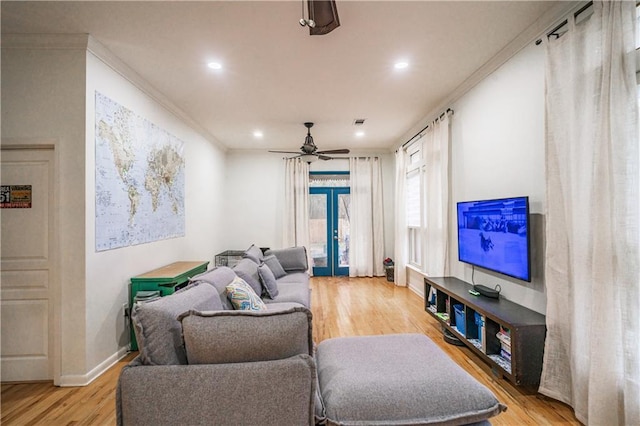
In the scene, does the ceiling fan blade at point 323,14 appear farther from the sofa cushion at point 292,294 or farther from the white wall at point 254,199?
the white wall at point 254,199

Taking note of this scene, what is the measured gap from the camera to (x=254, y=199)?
6.83 meters

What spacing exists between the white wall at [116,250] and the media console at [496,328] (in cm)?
332

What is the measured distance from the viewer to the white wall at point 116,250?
2594mm

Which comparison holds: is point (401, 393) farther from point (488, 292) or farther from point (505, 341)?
point (488, 292)

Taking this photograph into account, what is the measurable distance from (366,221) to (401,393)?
5471 millimetres

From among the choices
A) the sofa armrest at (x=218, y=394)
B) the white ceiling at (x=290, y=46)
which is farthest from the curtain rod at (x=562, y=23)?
the sofa armrest at (x=218, y=394)

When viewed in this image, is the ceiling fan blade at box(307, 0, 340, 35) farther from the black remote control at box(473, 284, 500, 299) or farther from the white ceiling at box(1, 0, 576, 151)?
the black remote control at box(473, 284, 500, 299)

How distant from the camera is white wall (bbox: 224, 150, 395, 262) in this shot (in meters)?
6.80

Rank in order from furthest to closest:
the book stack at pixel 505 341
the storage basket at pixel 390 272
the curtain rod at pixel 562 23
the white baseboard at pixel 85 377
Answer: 1. the storage basket at pixel 390 272
2. the white baseboard at pixel 85 377
3. the book stack at pixel 505 341
4. the curtain rod at pixel 562 23

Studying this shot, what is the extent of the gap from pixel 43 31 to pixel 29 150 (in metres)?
0.98

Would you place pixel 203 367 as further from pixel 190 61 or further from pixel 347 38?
pixel 190 61

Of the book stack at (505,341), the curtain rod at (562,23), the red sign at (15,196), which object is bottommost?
the book stack at (505,341)

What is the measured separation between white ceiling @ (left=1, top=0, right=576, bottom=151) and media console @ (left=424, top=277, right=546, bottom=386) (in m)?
2.33

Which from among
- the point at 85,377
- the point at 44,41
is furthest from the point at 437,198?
the point at 44,41
